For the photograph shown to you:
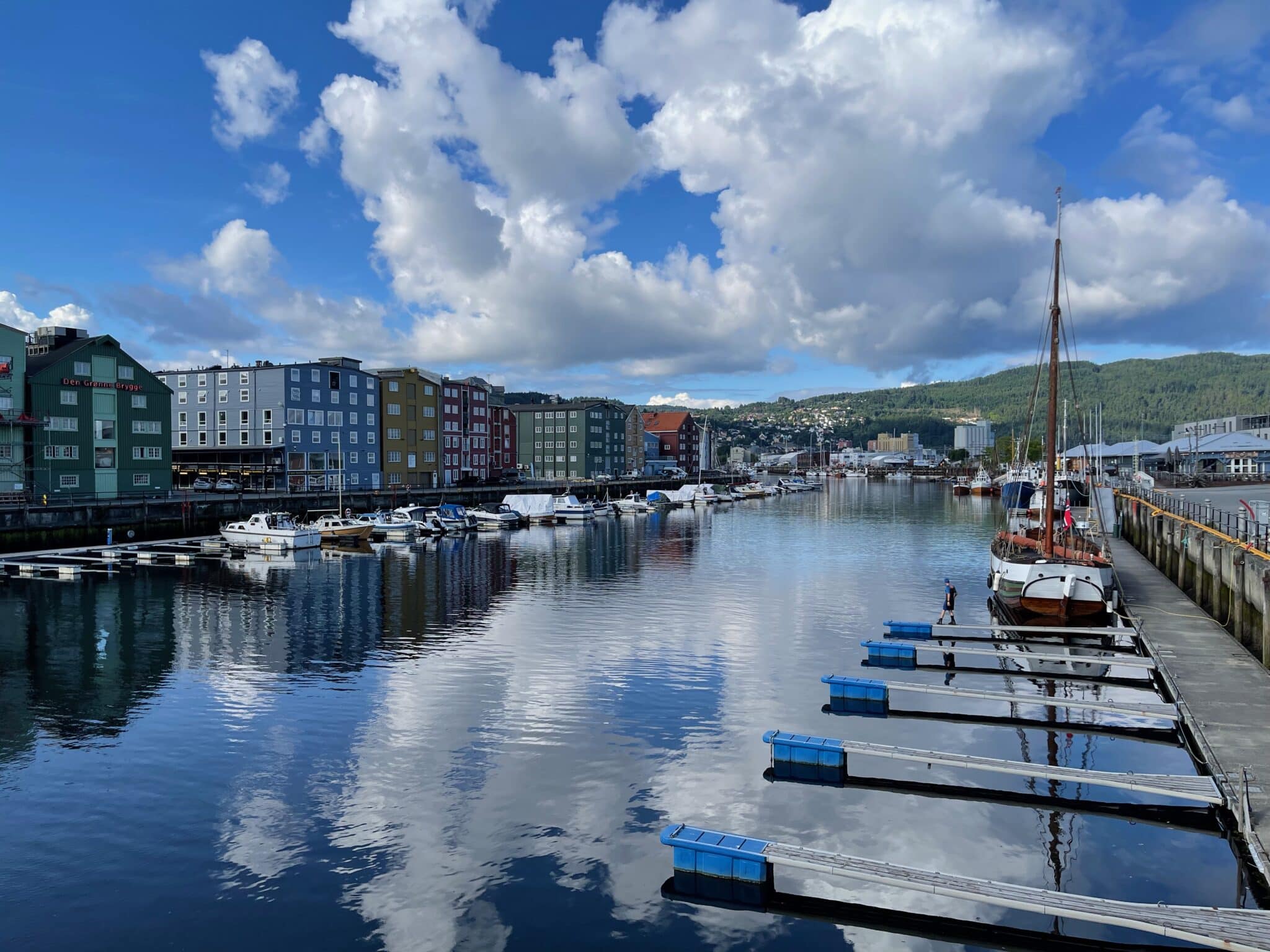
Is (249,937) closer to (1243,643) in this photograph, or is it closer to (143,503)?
(1243,643)

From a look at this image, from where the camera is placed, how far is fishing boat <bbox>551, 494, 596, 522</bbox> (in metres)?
102

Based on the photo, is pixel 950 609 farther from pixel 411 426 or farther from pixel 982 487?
pixel 982 487

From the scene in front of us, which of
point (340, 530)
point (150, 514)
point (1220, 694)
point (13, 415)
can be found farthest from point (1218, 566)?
point (13, 415)

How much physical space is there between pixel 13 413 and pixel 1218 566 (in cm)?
8165

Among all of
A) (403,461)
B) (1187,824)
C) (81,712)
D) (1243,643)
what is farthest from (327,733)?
(403,461)

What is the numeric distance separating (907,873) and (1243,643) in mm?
21968

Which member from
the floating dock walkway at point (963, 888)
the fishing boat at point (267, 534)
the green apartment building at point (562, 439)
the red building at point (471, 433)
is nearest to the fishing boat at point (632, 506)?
the red building at point (471, 433)

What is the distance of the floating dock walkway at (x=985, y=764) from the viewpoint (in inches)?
719

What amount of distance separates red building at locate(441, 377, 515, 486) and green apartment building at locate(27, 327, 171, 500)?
46.1 m

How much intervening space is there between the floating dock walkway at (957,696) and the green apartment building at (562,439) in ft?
434

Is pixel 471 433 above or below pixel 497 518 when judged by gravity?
above

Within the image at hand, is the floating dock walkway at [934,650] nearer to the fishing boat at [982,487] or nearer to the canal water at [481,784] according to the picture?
the canal water at [481,784]

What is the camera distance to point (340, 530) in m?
75.0

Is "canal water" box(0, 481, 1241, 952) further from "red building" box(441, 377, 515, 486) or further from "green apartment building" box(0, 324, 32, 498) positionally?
"red building" box(441, 377, 515, 486)
